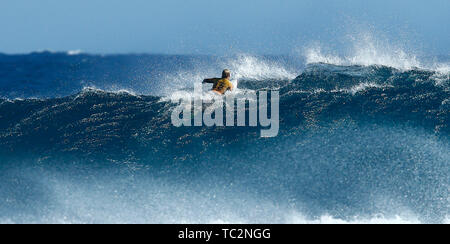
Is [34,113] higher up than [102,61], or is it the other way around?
[102,61]

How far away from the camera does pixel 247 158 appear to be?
10.1m

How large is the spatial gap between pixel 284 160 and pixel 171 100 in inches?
167

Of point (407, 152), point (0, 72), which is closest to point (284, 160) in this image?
point (407, 152)

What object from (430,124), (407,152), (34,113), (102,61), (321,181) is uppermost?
(102,61)

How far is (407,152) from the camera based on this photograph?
998 cm

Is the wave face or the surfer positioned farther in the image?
the surfer

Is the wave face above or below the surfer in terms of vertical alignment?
below

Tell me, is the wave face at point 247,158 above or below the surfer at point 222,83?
below

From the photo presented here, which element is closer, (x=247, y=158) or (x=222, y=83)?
(x=247, y=158)

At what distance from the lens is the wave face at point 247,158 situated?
29.6 feet

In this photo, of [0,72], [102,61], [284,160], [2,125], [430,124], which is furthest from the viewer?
[102,61]

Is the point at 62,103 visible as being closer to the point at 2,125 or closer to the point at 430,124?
the point at 2,125

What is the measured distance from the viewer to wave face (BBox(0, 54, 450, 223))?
901 cm

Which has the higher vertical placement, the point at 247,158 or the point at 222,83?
the point at 222,83
